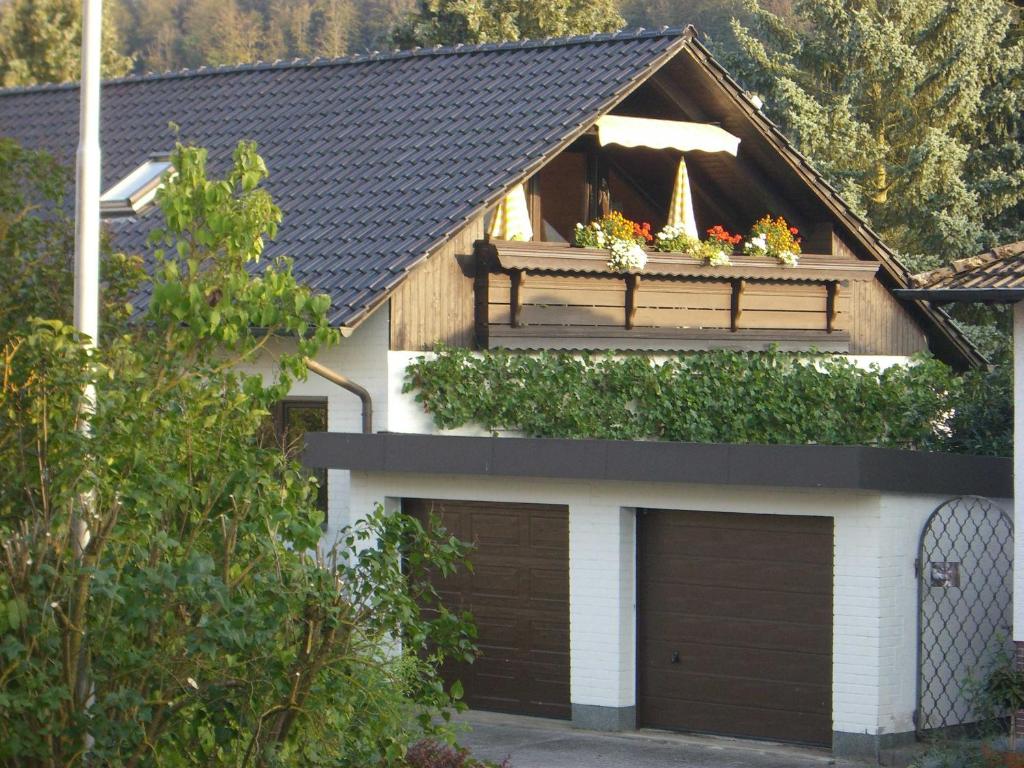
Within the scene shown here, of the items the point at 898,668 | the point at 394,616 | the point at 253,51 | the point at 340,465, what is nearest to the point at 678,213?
the point at 340,465

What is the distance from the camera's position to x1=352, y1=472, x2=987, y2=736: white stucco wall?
12492 millimetres

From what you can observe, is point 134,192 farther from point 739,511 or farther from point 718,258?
point 739,511

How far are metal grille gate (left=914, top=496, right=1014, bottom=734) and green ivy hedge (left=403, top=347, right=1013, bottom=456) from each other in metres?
1.40

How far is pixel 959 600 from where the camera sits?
1305cm

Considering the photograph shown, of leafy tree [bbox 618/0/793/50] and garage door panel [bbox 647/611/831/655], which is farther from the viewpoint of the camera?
leafy tree [bbox 618/0/793/50]

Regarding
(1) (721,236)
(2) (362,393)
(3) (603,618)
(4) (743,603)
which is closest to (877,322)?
(1) (721,236)

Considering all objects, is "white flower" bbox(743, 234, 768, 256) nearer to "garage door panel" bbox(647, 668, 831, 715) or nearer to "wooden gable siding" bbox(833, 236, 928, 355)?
"wooden gable siding" bbox(833, 236, 928, 355)

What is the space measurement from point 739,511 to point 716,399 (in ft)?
13.8

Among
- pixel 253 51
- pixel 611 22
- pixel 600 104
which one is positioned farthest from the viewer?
pixel 253 51

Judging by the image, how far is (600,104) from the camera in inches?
688

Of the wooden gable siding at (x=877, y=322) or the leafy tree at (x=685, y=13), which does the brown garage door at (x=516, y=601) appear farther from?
the leafy tree at (x=685, y=13)

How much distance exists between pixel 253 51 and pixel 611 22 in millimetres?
23676

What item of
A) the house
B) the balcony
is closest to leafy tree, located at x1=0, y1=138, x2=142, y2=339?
the house

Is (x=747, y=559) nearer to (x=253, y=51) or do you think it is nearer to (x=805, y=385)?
(x=805, y=385)
